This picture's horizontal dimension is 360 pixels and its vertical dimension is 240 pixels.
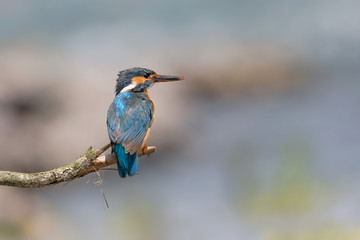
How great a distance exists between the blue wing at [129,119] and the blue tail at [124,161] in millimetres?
19

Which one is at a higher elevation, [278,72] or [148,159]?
[278,72]

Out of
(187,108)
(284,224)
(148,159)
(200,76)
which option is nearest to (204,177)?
(148,159)

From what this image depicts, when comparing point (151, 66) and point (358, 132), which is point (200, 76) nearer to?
point (151, 66)

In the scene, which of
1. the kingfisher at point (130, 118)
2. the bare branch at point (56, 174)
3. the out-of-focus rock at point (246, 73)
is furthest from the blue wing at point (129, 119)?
the out-of-focus rock at point (246, 73)

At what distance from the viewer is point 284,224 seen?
3.90m

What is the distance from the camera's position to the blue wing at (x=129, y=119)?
235 cm

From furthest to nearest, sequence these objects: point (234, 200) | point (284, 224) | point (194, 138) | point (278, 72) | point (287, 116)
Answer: point (278, 72) → point (287, 116) → point (194, 138) → point (234, 200) → point (284, 224)

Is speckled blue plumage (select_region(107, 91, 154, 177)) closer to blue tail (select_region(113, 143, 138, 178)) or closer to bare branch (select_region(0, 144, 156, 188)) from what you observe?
blue tail (select_region(113, 143, 138, 178))

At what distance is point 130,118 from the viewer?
97.5 inches

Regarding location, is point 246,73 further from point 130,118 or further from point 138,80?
point 130,118

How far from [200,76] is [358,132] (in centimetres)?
221

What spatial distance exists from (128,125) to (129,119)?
39mm

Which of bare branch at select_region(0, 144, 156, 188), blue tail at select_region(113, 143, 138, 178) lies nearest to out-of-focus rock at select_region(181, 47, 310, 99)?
blue tail at select_region(113, 143, 138, 178)

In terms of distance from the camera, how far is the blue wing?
235cm
